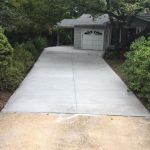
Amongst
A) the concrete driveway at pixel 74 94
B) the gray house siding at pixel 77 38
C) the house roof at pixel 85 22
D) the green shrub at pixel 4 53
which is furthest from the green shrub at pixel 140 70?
the gray house siding at pixel 77 38

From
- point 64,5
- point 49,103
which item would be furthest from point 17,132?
point 64,5

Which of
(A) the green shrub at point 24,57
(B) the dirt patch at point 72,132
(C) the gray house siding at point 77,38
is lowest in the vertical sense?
(C) the gray house siding at point 77,38

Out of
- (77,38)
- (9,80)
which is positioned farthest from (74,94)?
(77,38)

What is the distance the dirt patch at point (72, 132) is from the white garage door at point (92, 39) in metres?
23.3

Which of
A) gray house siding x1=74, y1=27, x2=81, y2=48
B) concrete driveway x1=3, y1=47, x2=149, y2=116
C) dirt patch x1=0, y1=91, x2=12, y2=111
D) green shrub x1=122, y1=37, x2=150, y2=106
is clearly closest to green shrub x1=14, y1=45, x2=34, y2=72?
concrete driveway x1=3, y1=47, x2=149, y2=116

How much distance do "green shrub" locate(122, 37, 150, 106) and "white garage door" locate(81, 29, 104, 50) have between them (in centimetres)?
1883

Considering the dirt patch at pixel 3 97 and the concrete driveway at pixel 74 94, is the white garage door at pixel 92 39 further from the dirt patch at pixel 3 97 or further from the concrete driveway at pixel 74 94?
the dirt patch at pixel 3 97

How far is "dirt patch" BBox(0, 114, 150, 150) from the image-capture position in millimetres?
7371

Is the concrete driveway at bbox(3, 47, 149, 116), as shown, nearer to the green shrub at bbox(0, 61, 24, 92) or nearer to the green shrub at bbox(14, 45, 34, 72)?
the green shrub at bbox(0, 61, 24, 92)

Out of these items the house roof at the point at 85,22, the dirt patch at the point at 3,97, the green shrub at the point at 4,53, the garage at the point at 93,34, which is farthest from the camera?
the garage at the point at 93,34

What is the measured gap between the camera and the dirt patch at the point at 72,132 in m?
7.37

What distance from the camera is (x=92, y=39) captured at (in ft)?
107

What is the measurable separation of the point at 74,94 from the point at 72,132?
4038 mm

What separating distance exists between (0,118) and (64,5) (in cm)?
1358
